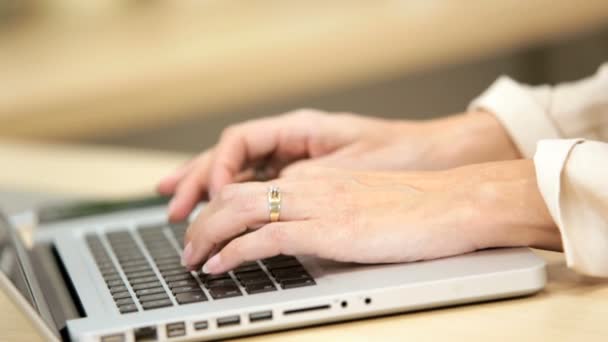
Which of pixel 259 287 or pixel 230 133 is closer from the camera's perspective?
pixel 259 287

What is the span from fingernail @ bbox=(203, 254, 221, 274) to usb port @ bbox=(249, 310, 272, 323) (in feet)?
0.29

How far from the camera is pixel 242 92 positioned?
9.91 ft

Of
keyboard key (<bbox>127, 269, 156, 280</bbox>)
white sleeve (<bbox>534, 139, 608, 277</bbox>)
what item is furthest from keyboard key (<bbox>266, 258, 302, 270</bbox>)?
white sleeve (<bbox>534, 139, 608, 277</bbox>)

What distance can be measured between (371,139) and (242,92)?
1.82 metres

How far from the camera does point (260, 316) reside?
82 cm

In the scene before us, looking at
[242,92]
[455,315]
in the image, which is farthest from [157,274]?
[242,92]

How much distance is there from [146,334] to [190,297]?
62 millimetres

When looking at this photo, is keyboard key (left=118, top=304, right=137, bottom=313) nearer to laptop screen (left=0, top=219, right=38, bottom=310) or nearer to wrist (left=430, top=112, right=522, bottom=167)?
laptop screen (left=0, top=219, right=38, bottom=310)

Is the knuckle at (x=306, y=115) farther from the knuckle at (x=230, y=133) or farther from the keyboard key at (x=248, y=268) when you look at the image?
the keyboard key at (x=248, y=268)

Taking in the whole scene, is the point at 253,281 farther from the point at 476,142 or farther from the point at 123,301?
the point at 476,142

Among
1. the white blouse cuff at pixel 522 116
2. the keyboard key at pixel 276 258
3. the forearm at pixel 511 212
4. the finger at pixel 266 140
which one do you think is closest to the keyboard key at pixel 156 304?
the keyboard key at pixel 276 258

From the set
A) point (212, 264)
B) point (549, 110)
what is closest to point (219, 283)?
point (212, 264)

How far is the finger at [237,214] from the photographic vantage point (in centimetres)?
92

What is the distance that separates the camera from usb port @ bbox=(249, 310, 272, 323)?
82 cm
